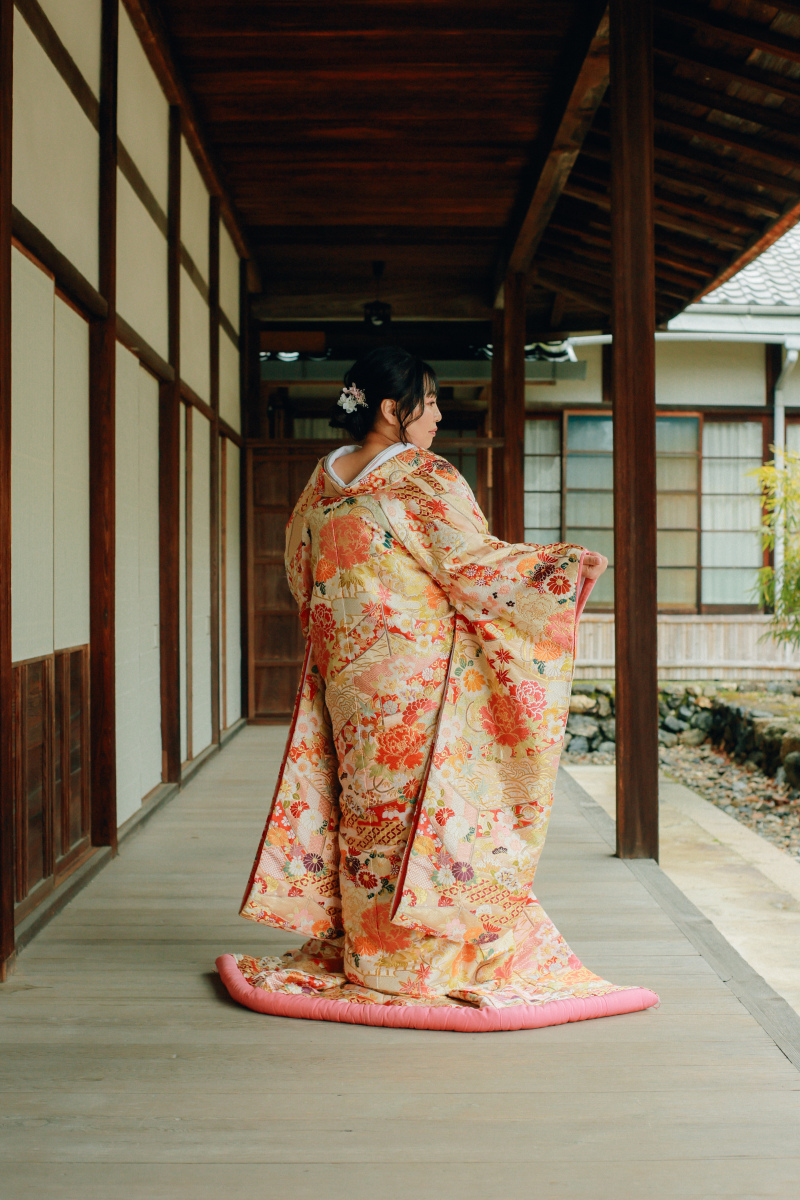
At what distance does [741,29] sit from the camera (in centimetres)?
354

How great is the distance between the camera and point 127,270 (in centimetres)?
353

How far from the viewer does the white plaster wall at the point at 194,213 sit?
4.66 m

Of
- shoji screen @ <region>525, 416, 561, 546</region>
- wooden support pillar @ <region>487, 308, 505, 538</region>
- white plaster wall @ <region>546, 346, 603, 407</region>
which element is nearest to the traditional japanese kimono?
wooden support pillar @ <region>487, 308, 505, 538</region>

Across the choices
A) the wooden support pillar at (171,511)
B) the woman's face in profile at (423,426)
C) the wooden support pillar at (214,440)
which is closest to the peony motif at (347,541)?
the woman's face in profile at (423,426)

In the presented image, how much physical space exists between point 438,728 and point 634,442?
1670 millimetres

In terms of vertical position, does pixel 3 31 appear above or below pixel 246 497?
above

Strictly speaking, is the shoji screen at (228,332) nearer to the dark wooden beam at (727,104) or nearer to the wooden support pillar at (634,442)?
the dark wooden beam at (727,104)

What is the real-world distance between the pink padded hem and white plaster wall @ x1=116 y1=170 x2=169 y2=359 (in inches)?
93.6

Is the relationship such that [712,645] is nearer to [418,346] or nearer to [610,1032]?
[418,346]

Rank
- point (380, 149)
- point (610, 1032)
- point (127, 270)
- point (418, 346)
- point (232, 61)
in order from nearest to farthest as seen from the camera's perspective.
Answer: point (610, 1032) → point (127, 270) → point (232, 61) → point (380, 149) → point (418, 346)

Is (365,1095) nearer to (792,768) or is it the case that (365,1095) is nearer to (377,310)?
(377,310)

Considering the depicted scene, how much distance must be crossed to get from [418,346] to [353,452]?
5.65 metres

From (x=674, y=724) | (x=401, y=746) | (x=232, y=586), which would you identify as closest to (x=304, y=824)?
(x=401, y=746)

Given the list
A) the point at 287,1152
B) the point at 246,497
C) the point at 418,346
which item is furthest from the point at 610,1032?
the point at 418,346
